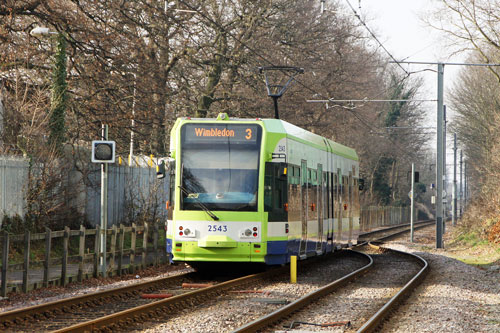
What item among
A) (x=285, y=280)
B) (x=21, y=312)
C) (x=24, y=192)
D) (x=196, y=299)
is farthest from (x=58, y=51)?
(x=21, y=312)

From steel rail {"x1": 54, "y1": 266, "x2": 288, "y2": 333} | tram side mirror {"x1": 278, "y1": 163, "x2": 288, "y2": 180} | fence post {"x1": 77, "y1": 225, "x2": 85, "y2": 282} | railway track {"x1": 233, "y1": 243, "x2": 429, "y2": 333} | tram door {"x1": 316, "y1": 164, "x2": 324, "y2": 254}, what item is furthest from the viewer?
tram door {"x1": 316, "y1": 164, "x2": 324, "y2": 254}

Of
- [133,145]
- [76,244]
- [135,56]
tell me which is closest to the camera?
[76,244]

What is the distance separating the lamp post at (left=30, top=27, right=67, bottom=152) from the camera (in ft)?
76.7

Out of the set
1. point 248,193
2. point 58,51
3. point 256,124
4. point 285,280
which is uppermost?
point 58,51

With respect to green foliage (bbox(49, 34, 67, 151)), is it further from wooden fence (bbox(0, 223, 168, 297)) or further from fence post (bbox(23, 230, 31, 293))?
fence post (bbox(23, 230, 31, 293))

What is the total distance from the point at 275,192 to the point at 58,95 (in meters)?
9.21

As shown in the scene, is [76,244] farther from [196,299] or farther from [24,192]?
[196,299]

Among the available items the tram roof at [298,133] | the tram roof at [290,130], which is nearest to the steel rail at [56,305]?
the tram roof at [290,130]

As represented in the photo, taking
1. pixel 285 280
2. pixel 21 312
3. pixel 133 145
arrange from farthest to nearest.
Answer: pixel 133 145 → pixel 285 280 → pixel 21 312

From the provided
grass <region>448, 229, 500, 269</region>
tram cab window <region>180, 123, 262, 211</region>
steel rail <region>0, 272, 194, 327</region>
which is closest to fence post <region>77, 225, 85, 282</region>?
steel rail <region>0, 272, 194, 327</region>

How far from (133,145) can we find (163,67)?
130 inches

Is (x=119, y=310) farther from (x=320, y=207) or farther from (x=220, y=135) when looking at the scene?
(x=320, y=207)

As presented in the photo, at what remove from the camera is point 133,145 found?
3167 centimetres

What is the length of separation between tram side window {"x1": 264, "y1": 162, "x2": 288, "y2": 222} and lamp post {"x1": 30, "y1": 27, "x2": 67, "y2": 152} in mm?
8403
